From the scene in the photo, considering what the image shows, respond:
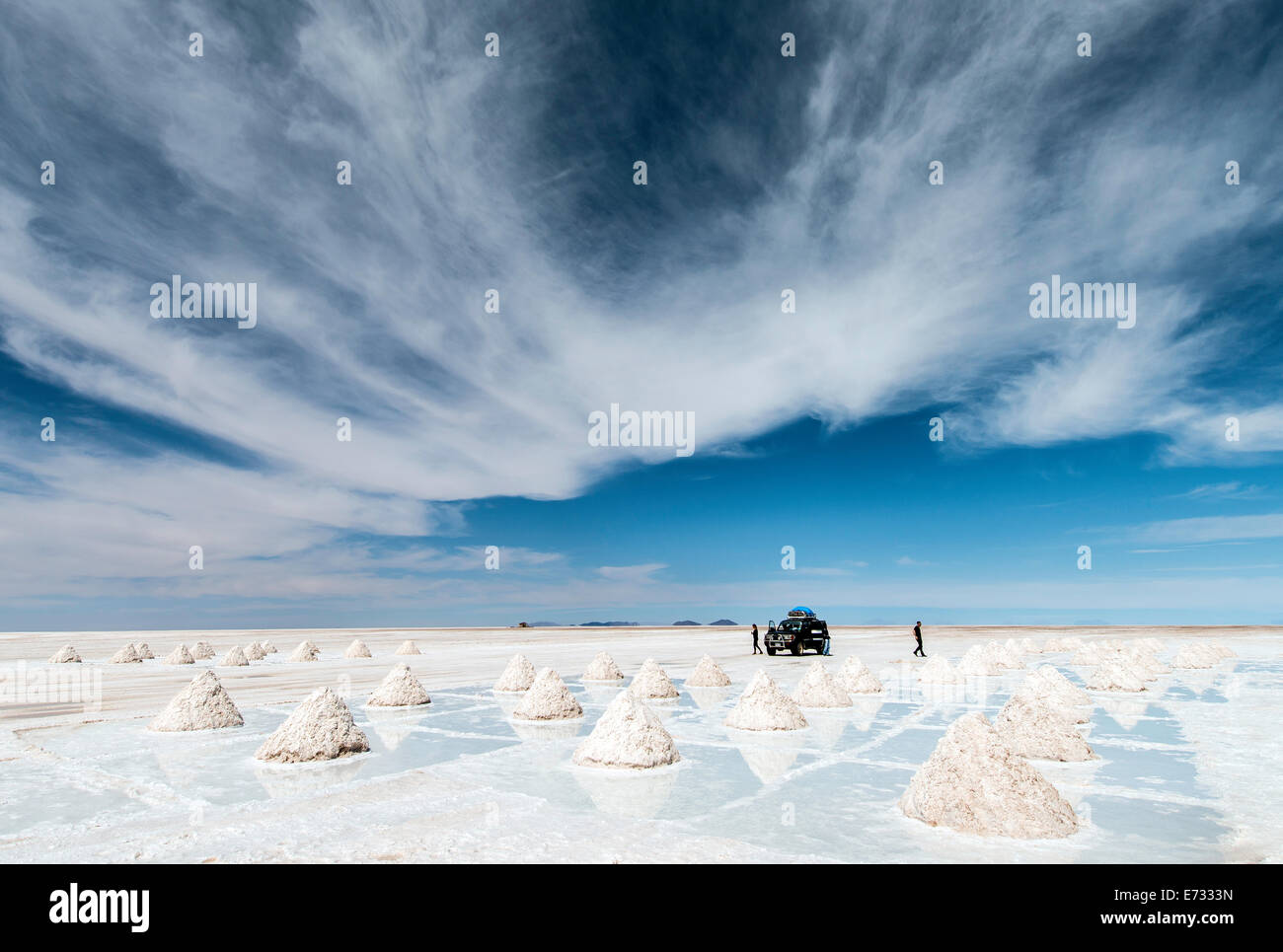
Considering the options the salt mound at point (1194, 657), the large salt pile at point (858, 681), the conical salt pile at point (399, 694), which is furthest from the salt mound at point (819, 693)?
the salt mound at point (1194, 657)

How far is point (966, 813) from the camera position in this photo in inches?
271

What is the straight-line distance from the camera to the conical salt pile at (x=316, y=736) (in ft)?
34.0

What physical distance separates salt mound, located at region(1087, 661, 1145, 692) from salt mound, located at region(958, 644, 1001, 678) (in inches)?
190

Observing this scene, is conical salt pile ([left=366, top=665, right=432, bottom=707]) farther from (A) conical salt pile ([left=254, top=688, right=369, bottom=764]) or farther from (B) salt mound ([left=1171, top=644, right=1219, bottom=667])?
(B) salt mound ([left=1171, top=644, right=1219, bottom=667])

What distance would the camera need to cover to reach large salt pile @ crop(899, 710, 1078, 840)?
6680 mm

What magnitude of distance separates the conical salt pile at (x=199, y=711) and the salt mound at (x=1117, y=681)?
72.4ft

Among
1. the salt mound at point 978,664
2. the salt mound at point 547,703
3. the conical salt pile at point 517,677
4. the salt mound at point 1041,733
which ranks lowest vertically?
the salt mound at point 978,664

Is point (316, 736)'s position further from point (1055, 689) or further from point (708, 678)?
point (1055, 689)

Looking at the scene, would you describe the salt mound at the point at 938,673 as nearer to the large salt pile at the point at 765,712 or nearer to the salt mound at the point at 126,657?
the large salt pile at the point at 765,712

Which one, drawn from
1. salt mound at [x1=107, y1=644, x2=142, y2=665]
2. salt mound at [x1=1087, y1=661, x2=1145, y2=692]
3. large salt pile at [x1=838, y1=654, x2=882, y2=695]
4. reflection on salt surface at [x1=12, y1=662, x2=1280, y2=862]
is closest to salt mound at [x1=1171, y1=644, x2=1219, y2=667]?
salt mound at [x1=1087, y1=661, x2=1145, y2=692]

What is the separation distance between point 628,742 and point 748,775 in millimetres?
1808

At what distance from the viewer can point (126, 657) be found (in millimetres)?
33062

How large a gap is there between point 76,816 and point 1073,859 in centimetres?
1025
